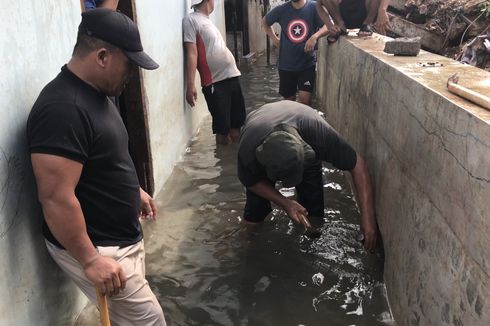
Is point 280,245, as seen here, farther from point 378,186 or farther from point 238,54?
point 238,54

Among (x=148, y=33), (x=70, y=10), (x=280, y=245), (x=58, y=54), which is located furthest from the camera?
(x=148, y=33)

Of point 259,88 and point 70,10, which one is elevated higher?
point 70,10

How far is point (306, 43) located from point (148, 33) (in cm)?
267

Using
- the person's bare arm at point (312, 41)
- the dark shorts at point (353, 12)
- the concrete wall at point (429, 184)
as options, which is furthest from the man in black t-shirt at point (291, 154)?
the dark shorts at point (353, 12)

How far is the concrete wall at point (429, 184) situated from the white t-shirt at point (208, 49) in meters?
2.38

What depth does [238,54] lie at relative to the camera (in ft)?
44.3

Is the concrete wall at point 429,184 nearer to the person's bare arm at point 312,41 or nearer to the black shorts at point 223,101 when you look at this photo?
the person's bare arm at point 312,41

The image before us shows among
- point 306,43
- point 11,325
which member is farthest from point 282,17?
point 11,325

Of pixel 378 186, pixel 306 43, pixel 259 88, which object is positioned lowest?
pixel 259 88

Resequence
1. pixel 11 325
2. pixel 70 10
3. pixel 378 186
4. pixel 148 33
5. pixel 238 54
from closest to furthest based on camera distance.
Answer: pixel 11 325, pixel 70 10, pixel 378 186, pixel 148 33, pixel 238 54

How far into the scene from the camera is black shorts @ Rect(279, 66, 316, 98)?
6.84 metres

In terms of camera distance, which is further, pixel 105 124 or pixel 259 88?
pixel 259 88

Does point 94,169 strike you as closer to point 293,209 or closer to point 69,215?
point 69,215

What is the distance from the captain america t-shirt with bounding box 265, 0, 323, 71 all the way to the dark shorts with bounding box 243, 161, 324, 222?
3218 mm
